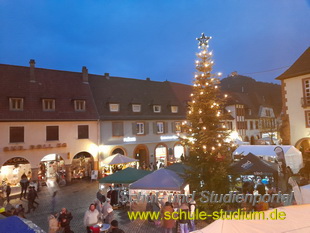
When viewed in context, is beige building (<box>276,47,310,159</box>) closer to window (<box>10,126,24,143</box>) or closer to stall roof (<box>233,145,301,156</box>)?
stall roof (<box>233,145,301,156</box>)

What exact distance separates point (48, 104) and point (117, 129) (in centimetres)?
727

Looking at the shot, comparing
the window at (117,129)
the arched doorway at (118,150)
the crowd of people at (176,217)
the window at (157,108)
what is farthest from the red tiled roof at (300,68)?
the arched doorway at (118,150)

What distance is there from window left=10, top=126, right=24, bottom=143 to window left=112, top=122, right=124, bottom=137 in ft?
27.9

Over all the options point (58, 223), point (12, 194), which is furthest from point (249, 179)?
point (12, 194)

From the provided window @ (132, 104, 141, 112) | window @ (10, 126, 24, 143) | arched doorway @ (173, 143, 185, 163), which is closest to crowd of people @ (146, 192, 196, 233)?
window @ (10, 126, 24, 143)

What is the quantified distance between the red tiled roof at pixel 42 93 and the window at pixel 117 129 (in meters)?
2.27

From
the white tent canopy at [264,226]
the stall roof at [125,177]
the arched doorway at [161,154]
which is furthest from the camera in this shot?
the arched doorway at [161,154]

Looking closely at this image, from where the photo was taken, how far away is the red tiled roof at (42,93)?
1967cm

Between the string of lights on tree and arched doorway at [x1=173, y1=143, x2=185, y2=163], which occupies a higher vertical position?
the string of lights on tree

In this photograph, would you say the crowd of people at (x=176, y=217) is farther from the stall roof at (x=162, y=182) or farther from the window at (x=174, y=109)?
the window at (x=174, y=109)

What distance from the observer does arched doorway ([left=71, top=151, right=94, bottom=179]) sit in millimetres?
22062

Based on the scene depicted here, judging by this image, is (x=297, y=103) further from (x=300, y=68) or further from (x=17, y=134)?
(x=17, y=134)

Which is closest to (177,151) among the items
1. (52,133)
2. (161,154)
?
(161,154)

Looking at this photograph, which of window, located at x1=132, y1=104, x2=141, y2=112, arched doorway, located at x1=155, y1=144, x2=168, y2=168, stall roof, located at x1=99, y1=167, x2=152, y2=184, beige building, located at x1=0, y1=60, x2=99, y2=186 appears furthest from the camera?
arched doorway, located at x1=155, y1=144, x2=168, y2=168
